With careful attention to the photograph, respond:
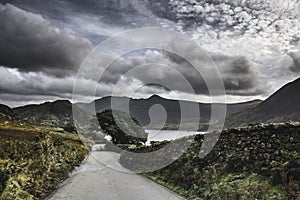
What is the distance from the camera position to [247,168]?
12914mm

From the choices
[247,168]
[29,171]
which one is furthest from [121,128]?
[247,168]

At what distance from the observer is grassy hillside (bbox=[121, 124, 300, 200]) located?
1070 centimetres

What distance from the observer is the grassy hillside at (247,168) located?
1070 centimetres

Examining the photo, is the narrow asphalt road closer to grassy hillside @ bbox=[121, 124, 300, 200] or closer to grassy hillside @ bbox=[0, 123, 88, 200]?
grassy hillside @ bbox=[0, 123, 88, 200]

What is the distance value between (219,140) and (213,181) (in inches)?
148

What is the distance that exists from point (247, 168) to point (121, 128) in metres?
51.9

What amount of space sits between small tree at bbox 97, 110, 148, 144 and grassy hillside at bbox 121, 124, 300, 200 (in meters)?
43.5

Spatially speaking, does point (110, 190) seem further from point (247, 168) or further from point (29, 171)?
point (247, 168)

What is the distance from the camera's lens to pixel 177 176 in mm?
16953

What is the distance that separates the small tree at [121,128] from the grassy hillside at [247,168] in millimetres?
43533

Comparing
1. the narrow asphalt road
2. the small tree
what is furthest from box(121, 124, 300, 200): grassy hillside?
the small tree

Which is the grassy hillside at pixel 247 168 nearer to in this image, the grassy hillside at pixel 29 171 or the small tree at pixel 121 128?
the grassy hillside at pixel 29 171

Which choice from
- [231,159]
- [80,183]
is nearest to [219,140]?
[231,159]

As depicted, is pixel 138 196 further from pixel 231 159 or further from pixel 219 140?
pixel 219 140
